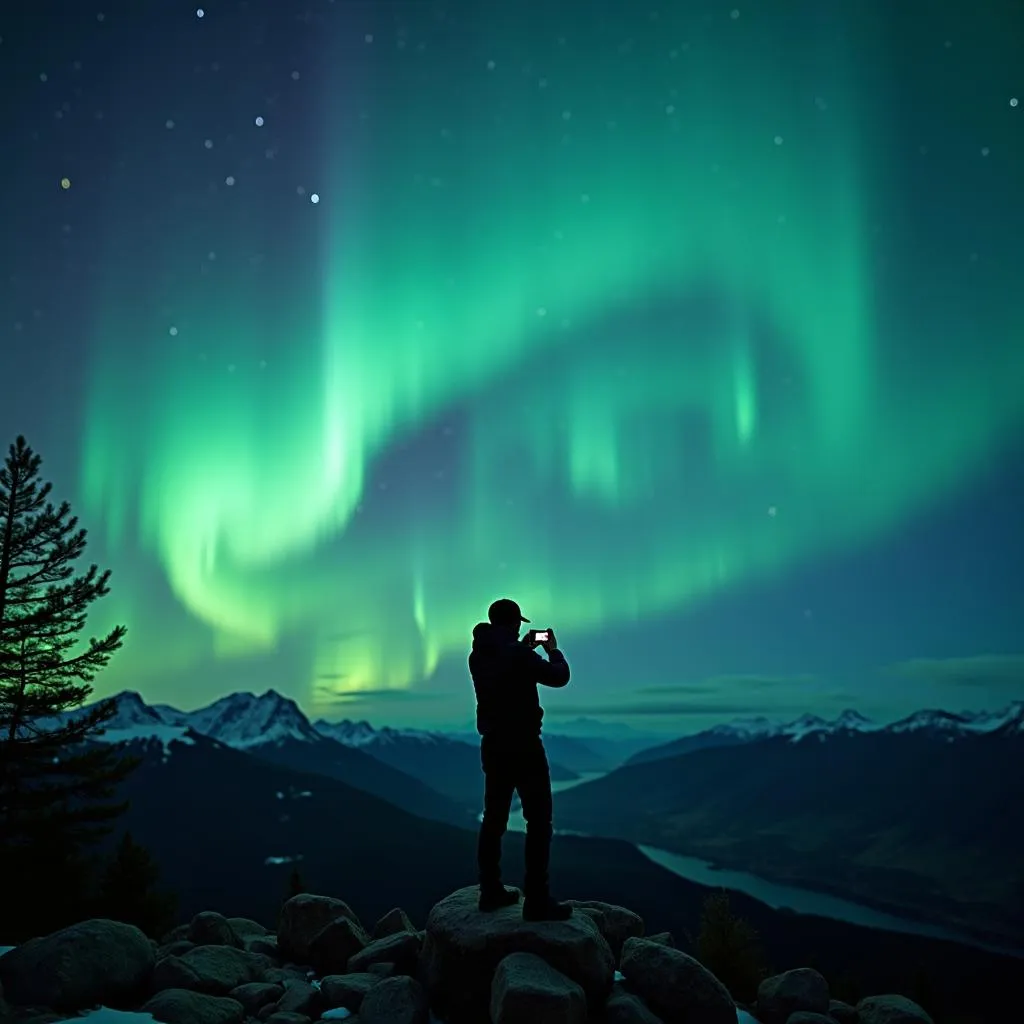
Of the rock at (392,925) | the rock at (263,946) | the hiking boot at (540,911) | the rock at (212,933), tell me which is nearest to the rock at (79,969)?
the rock at (263,946)

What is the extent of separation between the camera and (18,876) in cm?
2609

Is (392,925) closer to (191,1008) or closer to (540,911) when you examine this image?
(540,911)

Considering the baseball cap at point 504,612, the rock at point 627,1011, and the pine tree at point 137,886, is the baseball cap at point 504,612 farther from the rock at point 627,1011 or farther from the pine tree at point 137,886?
the pine tree at point 137,886

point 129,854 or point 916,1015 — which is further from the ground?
point 916,1015

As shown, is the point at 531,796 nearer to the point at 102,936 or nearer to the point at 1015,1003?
the point at 102,936

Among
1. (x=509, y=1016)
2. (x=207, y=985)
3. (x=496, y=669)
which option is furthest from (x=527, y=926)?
(x=207, y=985)

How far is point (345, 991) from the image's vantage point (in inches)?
379

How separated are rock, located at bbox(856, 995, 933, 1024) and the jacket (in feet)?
22.3

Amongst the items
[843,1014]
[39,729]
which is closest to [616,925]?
[843,1014]

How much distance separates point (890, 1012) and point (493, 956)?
6183 millimetres

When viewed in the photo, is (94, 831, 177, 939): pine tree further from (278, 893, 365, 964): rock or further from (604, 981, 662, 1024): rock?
(604, 981, 662, 1024): rock

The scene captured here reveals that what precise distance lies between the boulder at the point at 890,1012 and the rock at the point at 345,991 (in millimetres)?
7220

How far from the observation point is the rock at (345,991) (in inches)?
374

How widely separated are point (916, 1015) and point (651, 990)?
4294 millimetres
